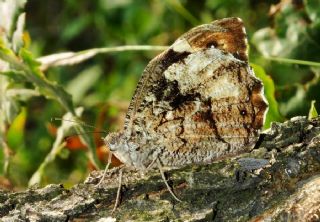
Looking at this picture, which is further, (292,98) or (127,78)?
(127,78)

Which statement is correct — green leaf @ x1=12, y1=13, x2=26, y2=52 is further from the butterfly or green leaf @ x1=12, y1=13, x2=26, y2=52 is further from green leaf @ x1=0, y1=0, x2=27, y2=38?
the butterfly

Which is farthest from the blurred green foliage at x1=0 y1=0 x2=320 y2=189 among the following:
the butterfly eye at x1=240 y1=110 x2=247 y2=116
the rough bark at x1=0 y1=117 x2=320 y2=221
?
the rough bark at x1=0 y1=117 x2=320 y2=221

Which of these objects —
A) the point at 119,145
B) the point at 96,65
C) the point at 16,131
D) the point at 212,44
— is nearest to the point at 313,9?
the point at 212,44

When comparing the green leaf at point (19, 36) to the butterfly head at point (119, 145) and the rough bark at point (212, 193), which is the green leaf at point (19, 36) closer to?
the butterfly head at point (119, 145)

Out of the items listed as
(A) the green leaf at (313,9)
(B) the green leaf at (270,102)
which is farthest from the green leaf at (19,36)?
(A) the green leaf at (313,9)

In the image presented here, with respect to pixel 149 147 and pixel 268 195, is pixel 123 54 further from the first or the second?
pixel 268 195

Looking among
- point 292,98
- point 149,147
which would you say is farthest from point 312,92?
point 149,147

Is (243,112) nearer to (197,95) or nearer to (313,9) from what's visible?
(197,95)

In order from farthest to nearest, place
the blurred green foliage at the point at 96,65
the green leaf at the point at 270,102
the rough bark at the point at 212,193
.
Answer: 1. the blurred green foliage at the point at 96,65
2. the green leaf at the point at 270,102
3. the rough bark at the point at 212,193
